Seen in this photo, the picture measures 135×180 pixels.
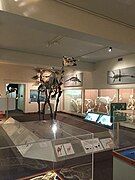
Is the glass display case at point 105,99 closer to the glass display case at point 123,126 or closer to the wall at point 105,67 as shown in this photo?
the wall at point 105,67

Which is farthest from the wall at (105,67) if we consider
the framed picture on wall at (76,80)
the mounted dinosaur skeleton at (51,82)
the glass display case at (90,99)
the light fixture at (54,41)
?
the mounted dinosaur skeleton at (51,82)

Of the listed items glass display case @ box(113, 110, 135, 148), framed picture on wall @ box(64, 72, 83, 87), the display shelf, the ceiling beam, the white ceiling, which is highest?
the white ceiling

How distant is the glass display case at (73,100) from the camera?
10977 mm

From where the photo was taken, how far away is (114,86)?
27.7ft

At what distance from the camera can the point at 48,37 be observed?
565cm

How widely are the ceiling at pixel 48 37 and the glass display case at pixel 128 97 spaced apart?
1.67m

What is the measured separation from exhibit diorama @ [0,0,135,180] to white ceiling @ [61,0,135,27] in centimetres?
3

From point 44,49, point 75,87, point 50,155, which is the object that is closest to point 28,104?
point 75,87

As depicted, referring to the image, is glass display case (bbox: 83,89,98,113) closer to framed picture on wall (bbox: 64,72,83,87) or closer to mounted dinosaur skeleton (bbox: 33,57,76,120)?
framed picture on wall (bbox: 64,72,83,87)

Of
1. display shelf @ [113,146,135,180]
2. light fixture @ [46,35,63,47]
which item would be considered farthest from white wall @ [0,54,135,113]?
display shelf @ [113,146,135,180]

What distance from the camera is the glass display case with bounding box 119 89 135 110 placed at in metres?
7.34

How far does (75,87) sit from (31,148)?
383 inches

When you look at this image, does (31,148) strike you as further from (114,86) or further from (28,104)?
(28,104)

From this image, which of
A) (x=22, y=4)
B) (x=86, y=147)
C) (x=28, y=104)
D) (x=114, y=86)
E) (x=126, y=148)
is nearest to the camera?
(x=86, y=147)
